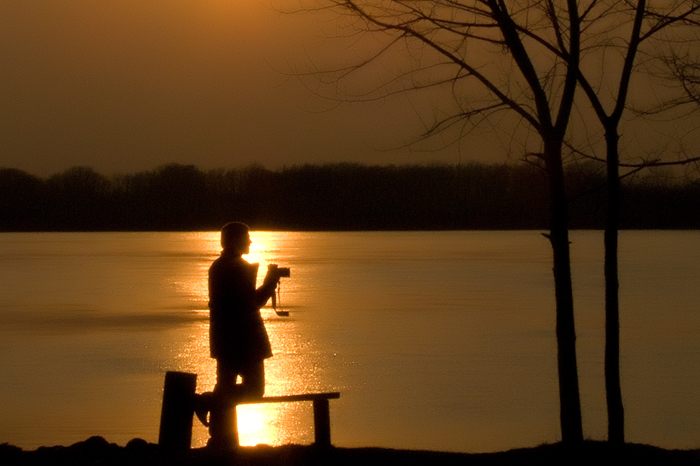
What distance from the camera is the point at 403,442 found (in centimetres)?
1145

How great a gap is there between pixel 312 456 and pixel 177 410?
0.94 meters

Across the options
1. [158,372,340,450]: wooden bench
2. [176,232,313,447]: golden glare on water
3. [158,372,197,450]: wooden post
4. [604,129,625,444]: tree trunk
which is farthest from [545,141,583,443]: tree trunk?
[176,232,313,447]: golden glare on water

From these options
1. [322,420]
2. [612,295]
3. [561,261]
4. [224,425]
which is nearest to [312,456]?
[322,420]

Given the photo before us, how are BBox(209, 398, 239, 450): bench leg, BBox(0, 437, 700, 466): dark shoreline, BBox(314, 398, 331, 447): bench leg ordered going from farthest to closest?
1. BBox(314, 398, 331, 447): bench leg
2. BBox(209, 398, 239, 450): bench leg
3. BBox(0, 437, 700, 466): dark shoreline

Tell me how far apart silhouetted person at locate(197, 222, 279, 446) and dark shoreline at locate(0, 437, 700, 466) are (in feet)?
0.94

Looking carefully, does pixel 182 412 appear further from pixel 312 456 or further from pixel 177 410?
pixel 312 456

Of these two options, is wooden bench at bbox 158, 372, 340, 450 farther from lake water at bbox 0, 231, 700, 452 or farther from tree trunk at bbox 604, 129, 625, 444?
lake water at bbox 0, 231, 700, 452

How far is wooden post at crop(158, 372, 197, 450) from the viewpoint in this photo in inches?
274

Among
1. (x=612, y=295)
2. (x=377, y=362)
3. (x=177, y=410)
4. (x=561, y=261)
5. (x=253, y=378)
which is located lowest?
(x=377, y=362)

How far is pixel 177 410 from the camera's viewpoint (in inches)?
275

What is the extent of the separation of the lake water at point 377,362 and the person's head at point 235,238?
3.99 m

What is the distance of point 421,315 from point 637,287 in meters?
13.4

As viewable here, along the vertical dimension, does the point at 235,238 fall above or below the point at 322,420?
above

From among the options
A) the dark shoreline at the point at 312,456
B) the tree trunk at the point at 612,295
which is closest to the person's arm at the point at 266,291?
the dark shoreline at the point at 312,456
